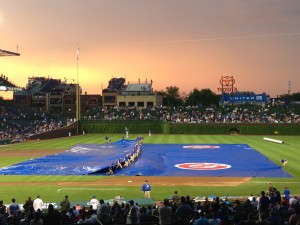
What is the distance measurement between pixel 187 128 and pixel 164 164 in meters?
40.5

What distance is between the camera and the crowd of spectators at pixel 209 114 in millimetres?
80500

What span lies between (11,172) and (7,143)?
29.0m

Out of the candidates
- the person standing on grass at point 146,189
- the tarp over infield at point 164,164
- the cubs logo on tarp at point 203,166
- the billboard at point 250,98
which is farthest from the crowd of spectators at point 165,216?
the billboard at point 250,98

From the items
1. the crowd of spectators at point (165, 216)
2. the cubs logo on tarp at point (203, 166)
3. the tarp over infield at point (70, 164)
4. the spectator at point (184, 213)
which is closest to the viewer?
the crowd of spectators at point (165, 216)

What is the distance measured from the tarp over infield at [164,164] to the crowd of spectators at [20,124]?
22.7 metres

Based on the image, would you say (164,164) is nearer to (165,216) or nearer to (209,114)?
(165,216)

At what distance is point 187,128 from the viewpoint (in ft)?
250

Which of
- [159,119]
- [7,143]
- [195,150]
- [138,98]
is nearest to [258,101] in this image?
[159,119]

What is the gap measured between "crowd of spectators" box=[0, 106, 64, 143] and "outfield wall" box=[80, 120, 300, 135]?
747 centimetres

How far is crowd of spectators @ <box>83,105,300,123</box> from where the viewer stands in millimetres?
80500

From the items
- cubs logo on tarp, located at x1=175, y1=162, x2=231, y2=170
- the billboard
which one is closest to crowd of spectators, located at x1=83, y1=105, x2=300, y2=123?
the billboard

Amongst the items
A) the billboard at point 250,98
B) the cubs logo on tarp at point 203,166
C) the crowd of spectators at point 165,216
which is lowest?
the cubs logo on tarp at point 203,166

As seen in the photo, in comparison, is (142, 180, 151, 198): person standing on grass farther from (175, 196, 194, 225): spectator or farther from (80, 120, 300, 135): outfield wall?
(80, 120, 300, 135): outfield wall

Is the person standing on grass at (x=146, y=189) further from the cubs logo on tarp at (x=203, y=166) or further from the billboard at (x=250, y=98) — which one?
the billboard at (x=250, y=98)
